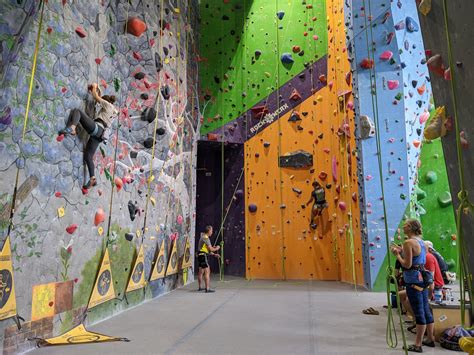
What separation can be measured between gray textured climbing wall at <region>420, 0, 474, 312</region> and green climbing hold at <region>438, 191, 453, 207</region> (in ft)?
17.9

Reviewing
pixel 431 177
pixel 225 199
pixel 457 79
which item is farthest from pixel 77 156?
pixel 431 177

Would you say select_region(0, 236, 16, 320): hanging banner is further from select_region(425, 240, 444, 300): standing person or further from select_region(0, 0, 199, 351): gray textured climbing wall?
select_region(425, 240, 444, 300): standing person

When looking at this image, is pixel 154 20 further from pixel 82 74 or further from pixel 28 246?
pixel 28 246

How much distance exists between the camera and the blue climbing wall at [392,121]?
16.9 ft

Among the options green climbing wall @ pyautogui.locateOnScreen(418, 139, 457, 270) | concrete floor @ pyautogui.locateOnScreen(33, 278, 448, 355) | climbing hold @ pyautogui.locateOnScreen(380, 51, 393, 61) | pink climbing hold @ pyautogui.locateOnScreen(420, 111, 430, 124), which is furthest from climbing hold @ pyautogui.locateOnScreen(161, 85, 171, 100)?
green climbing wall @ pyautogui.locateOnScreen(418, 139, 457, 270)

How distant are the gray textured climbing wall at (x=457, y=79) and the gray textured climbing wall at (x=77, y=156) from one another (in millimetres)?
2354

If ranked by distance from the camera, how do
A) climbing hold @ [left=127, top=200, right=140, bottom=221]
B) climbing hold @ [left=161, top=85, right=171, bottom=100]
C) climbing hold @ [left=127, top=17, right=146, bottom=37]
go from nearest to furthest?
1. climbing hold @ [left=127, top=200, right=140, bottom=221]
2. climbing hold @ [left=127, top=17, right=146, bottom=37]
3. climbing hold @ [left=161, top=85, right=171, bottom=100]

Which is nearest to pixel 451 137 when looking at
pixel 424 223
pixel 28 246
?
pixel 28 246

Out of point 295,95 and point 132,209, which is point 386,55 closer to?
point 295,95

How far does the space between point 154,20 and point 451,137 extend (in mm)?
4541

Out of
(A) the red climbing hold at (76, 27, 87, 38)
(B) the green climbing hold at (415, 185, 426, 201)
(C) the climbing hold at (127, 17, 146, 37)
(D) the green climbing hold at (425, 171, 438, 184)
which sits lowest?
(B) the green climbing hold at (415, 185, 426, 201)

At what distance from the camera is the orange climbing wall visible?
6.51 meters

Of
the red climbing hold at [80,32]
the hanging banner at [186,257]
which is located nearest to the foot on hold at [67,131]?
the red climbing hold at [80,32]

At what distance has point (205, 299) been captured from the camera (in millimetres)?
4719
